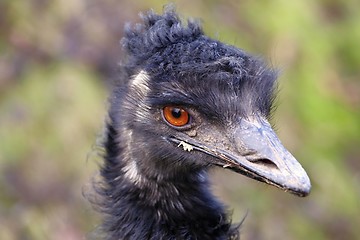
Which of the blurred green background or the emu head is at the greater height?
the blurred green background

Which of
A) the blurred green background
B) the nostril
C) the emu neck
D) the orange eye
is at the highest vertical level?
the blurred green background

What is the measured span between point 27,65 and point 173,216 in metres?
3.03

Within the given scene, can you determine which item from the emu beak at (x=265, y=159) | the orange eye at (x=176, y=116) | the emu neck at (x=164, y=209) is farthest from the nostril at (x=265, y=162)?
the emu neck at (x=164, y=209)

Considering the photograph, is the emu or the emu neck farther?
the emu neck

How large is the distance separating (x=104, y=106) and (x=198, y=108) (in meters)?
2.17

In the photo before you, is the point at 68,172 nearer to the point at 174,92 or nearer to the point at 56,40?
the point at 56,40

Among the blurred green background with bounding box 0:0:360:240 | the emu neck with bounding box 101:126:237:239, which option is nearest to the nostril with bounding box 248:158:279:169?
the emu neck with bounding box 101:126:237:239

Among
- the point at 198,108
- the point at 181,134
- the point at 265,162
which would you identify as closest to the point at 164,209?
the point at 181,134

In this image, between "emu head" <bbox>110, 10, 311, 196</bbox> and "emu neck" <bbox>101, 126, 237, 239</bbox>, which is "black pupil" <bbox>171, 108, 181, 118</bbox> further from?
"emu neck" <bbox>101, 126, 237, 239</bbox>

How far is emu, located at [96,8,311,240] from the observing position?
332 cm

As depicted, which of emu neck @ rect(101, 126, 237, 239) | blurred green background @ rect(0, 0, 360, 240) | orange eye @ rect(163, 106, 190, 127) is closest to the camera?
orange eye @ rect(163, 106, 190, 127)

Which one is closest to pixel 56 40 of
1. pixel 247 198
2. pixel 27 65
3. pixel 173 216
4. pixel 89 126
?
pixel 27 65

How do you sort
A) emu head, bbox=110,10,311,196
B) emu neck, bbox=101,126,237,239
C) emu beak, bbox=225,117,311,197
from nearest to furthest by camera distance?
emu beak, bbox=225,117,311,197
emu head, bbox=110,10,311,196
emu neck, bbox=101,126,237,239

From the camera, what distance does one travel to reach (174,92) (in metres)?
3.38
